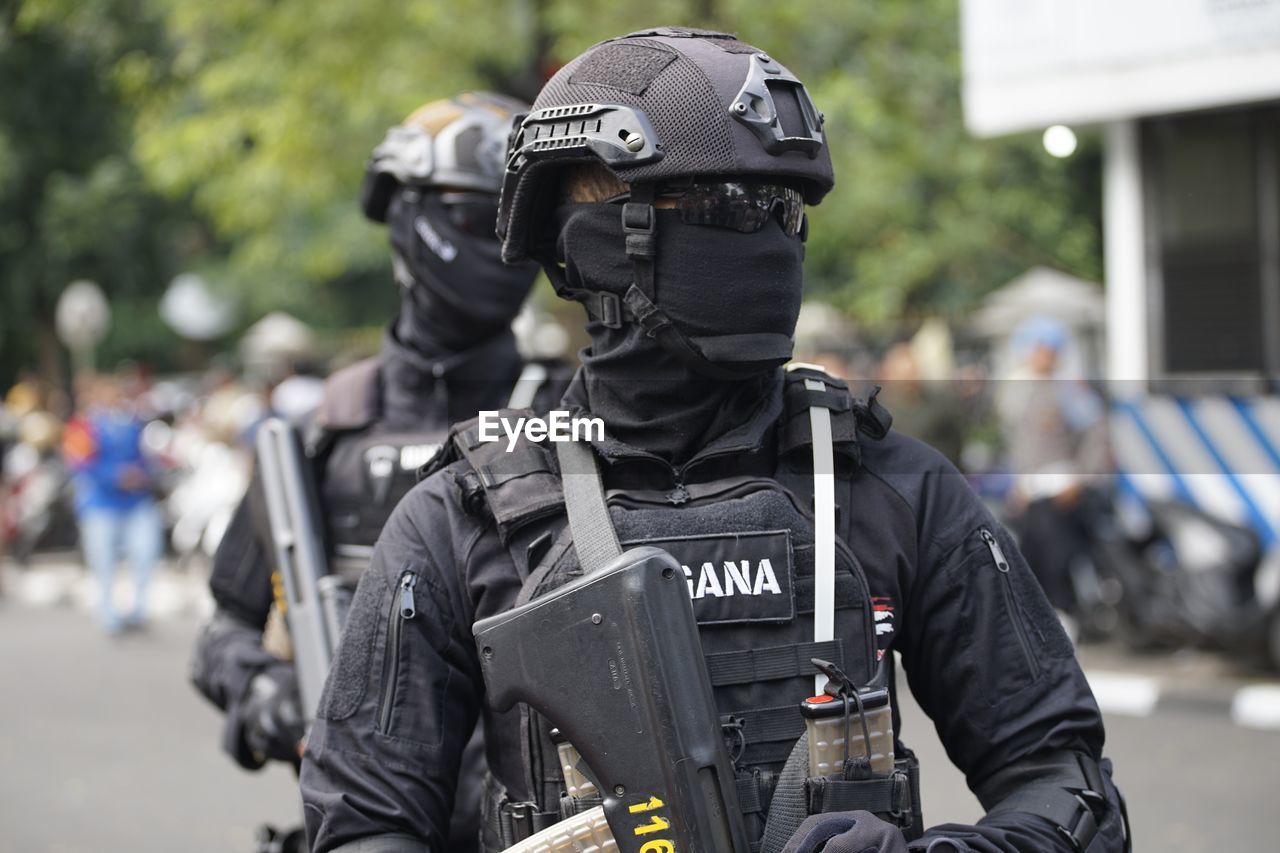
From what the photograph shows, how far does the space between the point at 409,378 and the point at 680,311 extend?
159cm

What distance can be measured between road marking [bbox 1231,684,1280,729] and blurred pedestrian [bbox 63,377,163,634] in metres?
7.35

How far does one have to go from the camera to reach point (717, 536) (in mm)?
1667

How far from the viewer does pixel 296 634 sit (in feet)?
9.20

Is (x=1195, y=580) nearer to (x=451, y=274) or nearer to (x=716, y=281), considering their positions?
(x=451, y=274)

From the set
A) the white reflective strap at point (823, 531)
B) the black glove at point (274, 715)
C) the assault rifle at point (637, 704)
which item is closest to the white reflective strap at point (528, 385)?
the black glove at point (274, 715)

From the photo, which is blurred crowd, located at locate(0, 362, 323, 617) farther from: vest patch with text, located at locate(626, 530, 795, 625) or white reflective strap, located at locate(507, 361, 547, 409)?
vest patch with text, located at locate(626, 530, 795, 625)

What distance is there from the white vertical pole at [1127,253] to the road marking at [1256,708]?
205cm

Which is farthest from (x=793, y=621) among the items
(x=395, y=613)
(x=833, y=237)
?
(x=833, y=237)

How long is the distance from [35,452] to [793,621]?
1502 cm

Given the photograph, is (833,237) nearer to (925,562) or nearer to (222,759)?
(222,759)

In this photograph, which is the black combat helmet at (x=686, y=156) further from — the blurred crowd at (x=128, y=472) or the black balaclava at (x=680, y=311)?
the blurred crowd at (x=128, y=472)

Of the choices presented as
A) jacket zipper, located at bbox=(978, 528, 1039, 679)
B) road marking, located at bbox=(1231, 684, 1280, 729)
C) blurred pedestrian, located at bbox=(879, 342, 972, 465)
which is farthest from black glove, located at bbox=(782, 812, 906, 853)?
road marking, located at bbox=(1231, 684, 1280, 729)

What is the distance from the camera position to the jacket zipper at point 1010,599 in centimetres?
171

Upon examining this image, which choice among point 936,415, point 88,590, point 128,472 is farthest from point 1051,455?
point 88,590
